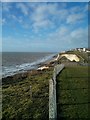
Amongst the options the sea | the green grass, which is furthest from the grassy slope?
the sea

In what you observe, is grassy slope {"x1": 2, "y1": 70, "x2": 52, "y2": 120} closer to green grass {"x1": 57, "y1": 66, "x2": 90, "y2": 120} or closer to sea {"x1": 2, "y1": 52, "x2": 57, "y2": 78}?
green grass {"x1": 57, "y1": 66, "x2": 90, "y2": 120}

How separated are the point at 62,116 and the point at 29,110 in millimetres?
2122

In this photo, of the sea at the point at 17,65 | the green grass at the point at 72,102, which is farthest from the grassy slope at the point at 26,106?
the sea at the point at 17,65

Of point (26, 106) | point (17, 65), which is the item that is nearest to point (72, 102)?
point (26, 106)

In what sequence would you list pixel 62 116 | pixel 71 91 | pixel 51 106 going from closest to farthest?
pixel 51 106 → pixel 62 116 → pixel 71 91

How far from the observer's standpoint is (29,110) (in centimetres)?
1054

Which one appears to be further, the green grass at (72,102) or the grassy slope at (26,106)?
the grassy slope at (26,106)

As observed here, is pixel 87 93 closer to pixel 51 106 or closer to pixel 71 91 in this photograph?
pixel 71 91

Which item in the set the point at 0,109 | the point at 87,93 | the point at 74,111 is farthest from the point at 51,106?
the point at 87,93

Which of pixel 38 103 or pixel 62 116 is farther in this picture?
pixel 38 103

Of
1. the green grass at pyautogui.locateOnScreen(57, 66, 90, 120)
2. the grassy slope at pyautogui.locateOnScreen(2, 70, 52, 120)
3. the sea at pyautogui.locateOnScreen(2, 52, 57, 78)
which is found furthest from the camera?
the sea at pyautogui.locateOnScreen(2, 52, 57, 78)

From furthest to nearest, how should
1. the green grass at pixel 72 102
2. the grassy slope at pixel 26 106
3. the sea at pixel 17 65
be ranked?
the sea at pixel 17 65 < the grassy slope at pixel 26 106 < the green grass at pixel 72 102

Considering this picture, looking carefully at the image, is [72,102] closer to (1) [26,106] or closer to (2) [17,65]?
(1) [26,106]

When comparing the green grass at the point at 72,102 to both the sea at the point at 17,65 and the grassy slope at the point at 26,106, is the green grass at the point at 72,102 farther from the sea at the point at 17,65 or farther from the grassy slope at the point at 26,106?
the sea at the point at 17,65
